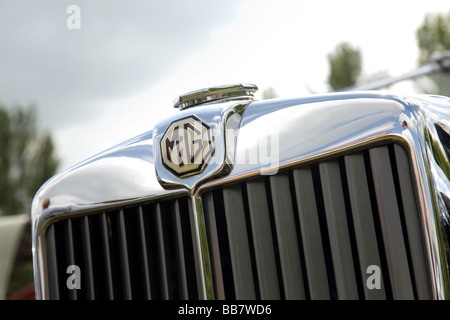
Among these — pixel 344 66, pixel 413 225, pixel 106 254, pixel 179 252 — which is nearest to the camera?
pixel 413 225

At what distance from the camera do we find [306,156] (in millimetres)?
1209

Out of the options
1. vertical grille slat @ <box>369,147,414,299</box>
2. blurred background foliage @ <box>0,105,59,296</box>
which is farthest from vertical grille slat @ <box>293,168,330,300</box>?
blurred background foliage @ <box>0,105,59,296</box>

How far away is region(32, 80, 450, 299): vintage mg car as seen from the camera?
1142 mm

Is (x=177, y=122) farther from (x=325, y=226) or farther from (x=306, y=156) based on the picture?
(x=325, y=226)

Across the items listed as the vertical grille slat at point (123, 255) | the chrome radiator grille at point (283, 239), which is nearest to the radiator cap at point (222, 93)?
the chrome radiator grille at point (283, 239)

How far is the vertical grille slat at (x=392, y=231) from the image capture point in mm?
1137

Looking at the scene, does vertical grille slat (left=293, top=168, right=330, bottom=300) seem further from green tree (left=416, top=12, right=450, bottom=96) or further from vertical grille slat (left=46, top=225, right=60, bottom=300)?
green tree (left=416, top=12, right=450, bottom=96)

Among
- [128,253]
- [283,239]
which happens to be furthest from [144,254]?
[283,239]

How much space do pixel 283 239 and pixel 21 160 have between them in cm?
2622

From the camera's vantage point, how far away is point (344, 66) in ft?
107

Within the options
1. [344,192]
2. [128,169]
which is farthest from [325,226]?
[128,169]

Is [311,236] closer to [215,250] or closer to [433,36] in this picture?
[215,250]

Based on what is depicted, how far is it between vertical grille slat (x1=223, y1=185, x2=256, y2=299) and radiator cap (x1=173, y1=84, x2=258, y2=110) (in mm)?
359

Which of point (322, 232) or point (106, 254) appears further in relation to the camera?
point (106, 254)
